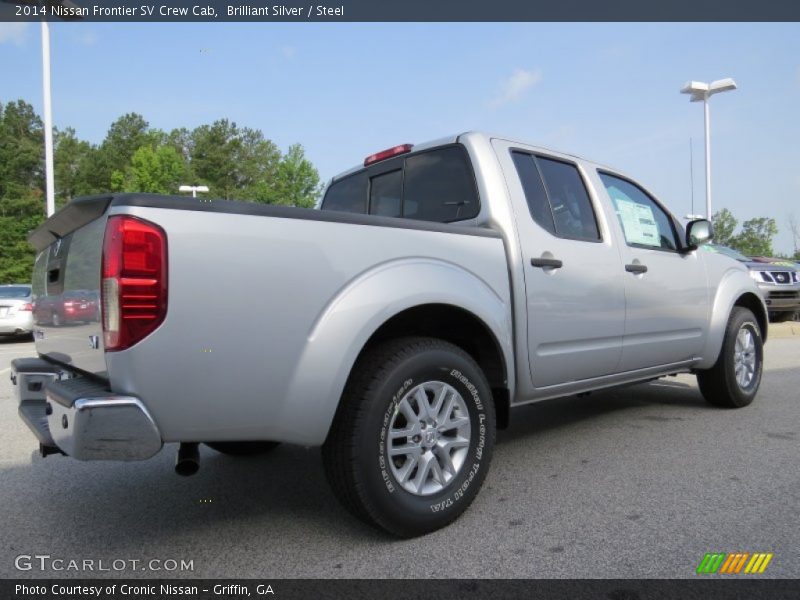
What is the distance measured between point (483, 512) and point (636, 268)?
192 centimetres

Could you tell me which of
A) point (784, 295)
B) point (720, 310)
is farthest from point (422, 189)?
point (784, 295)

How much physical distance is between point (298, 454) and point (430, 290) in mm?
1874

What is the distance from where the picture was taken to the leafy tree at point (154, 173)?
40750 mm

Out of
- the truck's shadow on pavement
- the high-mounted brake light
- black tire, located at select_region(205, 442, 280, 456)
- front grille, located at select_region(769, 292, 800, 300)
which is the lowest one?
the truck's shadow on pavement

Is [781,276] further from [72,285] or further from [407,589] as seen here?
[72,285]

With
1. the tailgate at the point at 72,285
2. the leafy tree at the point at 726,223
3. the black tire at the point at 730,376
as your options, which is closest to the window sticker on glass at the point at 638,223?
the black tire at the point at 730,376

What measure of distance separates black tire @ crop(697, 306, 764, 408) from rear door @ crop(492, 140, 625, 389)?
1607 mm

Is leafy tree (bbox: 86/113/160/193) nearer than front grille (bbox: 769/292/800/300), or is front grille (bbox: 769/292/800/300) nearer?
front grille (bbox: 769/292/800/300)

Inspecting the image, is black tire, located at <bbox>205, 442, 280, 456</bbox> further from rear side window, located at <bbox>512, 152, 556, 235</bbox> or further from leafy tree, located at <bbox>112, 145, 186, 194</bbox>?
leafy tree, located at <bbox>112, 145, 186, 194</bbox>

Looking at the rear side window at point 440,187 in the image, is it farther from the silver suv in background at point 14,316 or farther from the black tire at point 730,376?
the silver suv in background at point 14,316

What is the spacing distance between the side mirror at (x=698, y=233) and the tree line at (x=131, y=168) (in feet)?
122

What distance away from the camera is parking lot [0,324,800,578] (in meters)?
2.30

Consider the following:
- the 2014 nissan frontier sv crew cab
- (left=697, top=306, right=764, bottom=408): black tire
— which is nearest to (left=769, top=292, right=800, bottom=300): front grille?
(left=697, top=306, right=764, bottom=408): black tire

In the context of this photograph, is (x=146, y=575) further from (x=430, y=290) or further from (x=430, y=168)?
(x=430, y=168)
